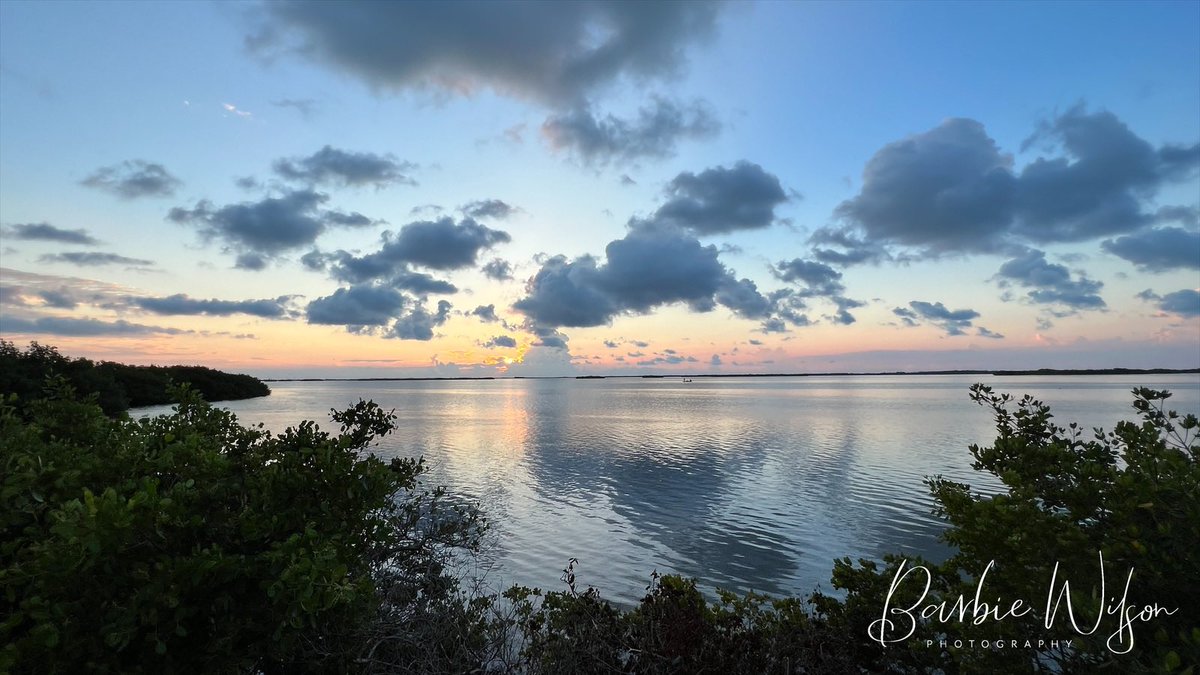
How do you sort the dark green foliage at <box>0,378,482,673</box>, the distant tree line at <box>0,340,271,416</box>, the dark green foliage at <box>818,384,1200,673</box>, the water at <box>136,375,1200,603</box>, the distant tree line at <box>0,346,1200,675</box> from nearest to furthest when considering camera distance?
the dark green foliage at <box>0,378,482,673</box>
the distant tree line at <box>0,346,1200,675</box>
the dark green foliage at <box>818,384,1200,673</box>
the water at <box>136,375,1200,603</box>
the distant tree line at <box>0,340,271,416</box>

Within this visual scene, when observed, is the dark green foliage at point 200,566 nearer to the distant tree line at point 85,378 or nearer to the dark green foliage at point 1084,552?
the dark green foliage at point 1084,552

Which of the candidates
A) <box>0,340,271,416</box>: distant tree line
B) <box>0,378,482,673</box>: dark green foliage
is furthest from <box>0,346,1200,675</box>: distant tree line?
<box>0,340,271,416</box>: distant tree line

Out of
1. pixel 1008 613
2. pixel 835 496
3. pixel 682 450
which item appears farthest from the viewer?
pixel 682 450

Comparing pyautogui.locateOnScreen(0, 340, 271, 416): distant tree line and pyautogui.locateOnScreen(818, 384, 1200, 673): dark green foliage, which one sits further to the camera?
pyautogui.locateOnScreen(0, 340, 271, 416): distant tree line

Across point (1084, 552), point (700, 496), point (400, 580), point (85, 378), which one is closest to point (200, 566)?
point (400, 580)

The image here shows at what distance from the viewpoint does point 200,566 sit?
5.21 metres

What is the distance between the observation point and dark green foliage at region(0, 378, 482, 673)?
505 centimetres

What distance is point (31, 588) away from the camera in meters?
5.18

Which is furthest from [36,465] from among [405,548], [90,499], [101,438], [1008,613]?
[1008,613]

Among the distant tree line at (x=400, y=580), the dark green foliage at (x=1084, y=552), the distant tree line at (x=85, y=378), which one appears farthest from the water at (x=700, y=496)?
the distant tree line at (x=85, y=378)

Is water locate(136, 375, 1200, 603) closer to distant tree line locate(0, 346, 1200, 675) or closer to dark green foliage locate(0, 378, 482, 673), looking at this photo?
distant tree line locate(0, 346, 1200, 675)

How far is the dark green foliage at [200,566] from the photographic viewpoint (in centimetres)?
505

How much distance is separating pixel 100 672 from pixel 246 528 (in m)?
1.56

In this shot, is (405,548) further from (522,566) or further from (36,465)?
(522,566)
